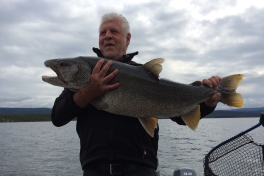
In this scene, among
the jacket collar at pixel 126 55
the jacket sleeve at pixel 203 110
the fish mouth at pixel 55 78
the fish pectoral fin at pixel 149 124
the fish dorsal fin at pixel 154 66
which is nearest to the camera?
the fish pectoral fin at pixel 149 124

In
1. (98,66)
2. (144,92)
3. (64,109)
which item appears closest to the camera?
(98,66)

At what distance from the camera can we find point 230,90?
428cm

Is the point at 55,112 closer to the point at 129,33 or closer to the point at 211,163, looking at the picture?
the point at 129,33

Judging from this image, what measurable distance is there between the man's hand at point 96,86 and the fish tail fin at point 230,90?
5.96 feet

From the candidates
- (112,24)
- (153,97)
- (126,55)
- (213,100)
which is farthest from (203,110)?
(112,24)

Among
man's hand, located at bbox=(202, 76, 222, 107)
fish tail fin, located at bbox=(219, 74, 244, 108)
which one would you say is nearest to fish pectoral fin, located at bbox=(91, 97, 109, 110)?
man's hand, located at bbox=(202, 76, 222, 107)

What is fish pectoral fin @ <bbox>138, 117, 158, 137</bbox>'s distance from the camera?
3.62 metres

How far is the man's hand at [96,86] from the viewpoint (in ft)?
11.6

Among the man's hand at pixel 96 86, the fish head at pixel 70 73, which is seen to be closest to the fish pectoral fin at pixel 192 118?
the man's hand at pixel 96 86

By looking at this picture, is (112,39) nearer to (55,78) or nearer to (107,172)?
(55,78)

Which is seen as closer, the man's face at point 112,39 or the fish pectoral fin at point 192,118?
the fish pectoral fin at point 192,118

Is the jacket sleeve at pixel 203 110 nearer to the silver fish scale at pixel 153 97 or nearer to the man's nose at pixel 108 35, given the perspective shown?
the silver fish scale at pixel 153 97

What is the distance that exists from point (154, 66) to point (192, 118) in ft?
3.33

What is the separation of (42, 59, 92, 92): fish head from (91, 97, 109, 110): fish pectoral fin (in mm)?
286
